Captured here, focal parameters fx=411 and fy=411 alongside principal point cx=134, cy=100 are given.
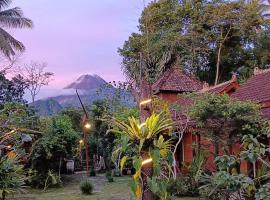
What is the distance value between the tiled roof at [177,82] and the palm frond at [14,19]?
818 cm

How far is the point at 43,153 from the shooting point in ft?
61.3

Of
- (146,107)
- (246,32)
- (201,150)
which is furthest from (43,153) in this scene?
(246,32)

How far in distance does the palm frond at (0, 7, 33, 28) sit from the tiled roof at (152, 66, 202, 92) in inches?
322

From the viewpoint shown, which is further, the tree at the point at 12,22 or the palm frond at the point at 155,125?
the tree at the point at 12,22

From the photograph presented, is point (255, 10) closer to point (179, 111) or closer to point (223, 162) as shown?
point (179, 111)

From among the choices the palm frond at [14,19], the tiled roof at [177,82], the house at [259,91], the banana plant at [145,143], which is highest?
the palm frond at [14,19]

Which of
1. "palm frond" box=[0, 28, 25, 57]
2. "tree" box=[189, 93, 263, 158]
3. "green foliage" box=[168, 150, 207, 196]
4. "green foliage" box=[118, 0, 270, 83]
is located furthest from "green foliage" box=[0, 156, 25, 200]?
"green foliage" box=[118, 0, 270, 83]

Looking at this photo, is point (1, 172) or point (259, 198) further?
point (1, 172)

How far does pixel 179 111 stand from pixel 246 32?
14919 millimetres

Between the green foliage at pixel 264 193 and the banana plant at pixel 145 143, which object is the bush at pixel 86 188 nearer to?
the banana plant at pixel 145 143

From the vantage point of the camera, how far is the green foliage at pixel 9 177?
11969mm

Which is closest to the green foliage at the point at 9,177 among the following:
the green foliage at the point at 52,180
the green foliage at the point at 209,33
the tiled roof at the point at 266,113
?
the green foliage at the point at 52,180


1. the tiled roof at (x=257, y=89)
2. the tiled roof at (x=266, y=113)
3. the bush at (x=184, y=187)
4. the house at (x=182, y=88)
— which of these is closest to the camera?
the bush at (x=184, y=187)

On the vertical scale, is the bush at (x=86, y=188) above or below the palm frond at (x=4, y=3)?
below
